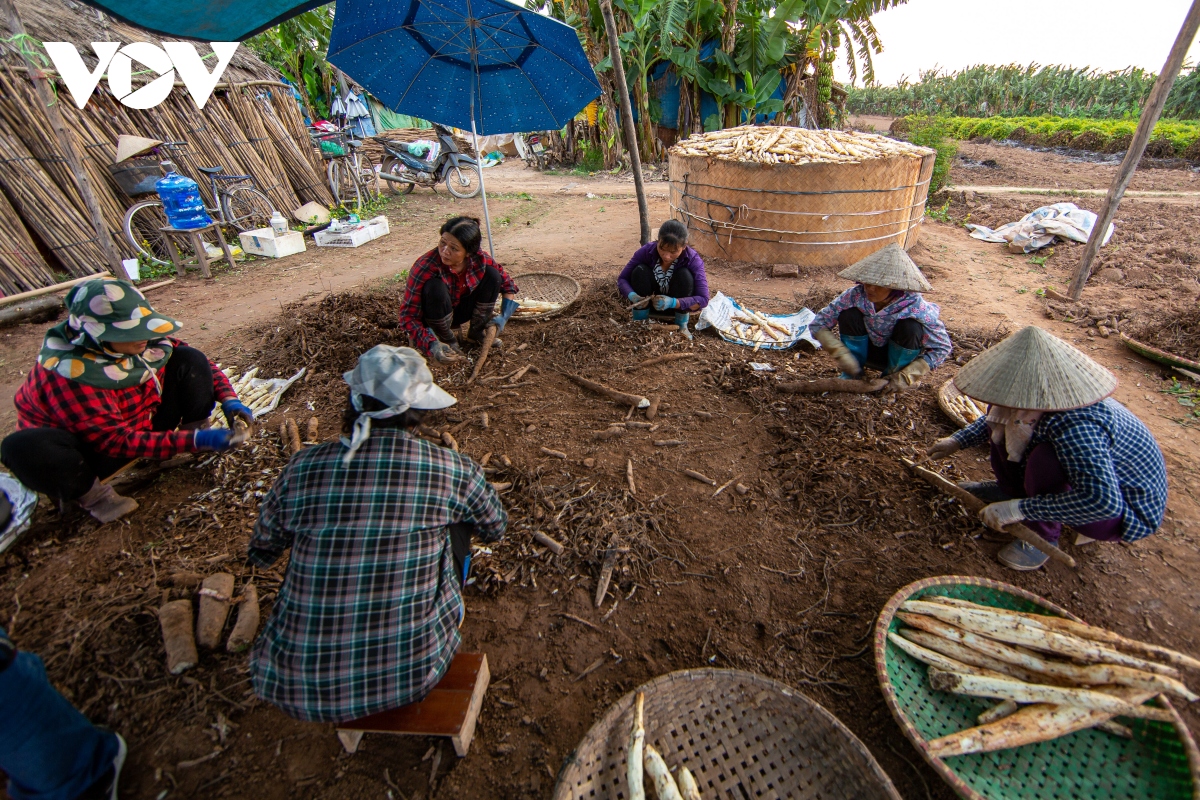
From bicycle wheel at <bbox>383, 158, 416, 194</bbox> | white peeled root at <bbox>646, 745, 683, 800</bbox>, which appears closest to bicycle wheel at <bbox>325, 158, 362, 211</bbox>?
bicycle wheel at <bbox>383, 158, 416, 194</bbox>

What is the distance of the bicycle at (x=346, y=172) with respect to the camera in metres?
8.83

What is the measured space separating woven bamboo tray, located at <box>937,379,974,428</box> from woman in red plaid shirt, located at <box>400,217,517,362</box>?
2.95 meters

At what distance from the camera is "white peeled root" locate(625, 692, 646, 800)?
4.50 feet

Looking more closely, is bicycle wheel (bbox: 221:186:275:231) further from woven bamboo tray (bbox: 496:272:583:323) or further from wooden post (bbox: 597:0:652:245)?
wooden post (bbox: 597:0:652:245)

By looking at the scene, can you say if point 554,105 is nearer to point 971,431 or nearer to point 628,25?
point 971,431

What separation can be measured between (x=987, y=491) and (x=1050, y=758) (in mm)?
1177

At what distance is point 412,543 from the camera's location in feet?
4.74

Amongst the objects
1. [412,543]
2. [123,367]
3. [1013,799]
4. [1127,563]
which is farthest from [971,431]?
[123,367]

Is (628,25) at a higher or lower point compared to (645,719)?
higher

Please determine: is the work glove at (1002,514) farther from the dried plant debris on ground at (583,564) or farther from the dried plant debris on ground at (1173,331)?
the dried plant debris on ground at (1173,331)

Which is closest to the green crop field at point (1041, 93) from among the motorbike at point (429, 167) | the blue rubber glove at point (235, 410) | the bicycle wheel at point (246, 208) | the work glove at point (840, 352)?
the motorbike at point (429, 167)

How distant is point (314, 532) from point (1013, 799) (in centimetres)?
208

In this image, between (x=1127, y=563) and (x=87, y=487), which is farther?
(x=87, y=487)

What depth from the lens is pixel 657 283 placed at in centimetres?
416
